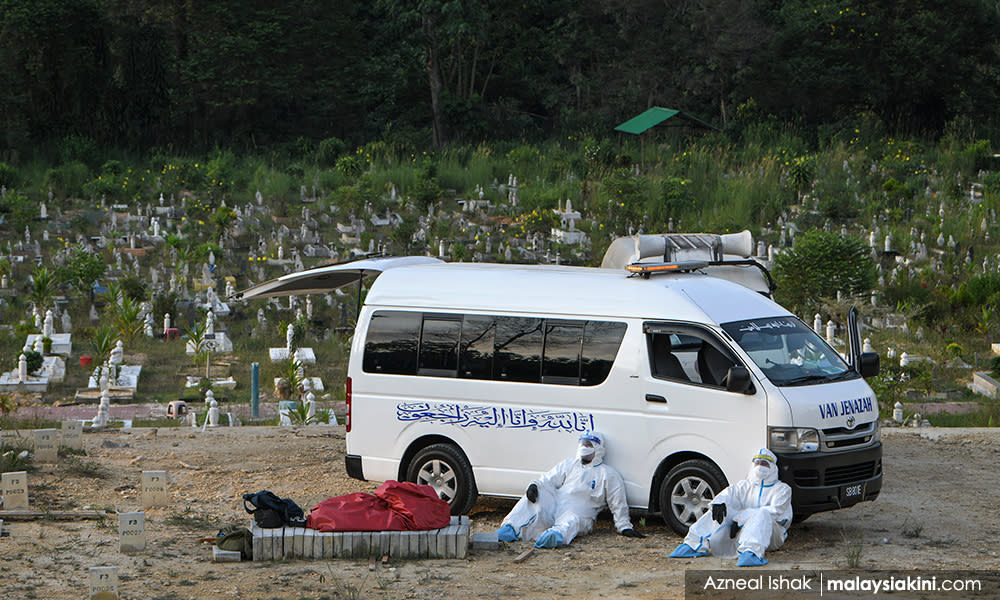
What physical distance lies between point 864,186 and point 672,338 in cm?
2208

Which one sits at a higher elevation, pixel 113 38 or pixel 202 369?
pixel 113 38

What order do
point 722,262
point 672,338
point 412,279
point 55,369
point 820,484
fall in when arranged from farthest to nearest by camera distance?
point 55,369 → point 722,262 → point 412,279 → point 672,338 → point 820,484

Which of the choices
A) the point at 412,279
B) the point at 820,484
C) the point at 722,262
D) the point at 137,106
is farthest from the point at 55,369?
the point at 137,106

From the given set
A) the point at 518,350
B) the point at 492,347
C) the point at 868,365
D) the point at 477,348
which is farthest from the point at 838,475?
the point at 477,348

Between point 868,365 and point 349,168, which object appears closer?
point 868,365

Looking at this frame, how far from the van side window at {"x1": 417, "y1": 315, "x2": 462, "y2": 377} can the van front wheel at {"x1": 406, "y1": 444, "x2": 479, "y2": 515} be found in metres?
0.64

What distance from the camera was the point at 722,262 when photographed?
36.6 ft

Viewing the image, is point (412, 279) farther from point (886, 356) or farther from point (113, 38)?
point (113, 38)

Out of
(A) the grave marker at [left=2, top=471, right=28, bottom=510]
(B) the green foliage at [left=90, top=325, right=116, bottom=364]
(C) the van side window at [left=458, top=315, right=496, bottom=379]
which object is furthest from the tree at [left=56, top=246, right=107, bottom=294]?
(C) the van side window at [left=458, top=315, right=496, bottom=379]

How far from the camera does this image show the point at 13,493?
9.64m

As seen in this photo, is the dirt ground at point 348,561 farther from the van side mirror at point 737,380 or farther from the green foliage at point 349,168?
the green foliage at point 349,168

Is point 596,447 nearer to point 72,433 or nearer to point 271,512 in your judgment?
point 271,512

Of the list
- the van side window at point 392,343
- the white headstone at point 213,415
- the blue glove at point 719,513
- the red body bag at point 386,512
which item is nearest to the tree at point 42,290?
the white headstone at point 213,415

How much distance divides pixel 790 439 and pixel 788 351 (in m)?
0.92
